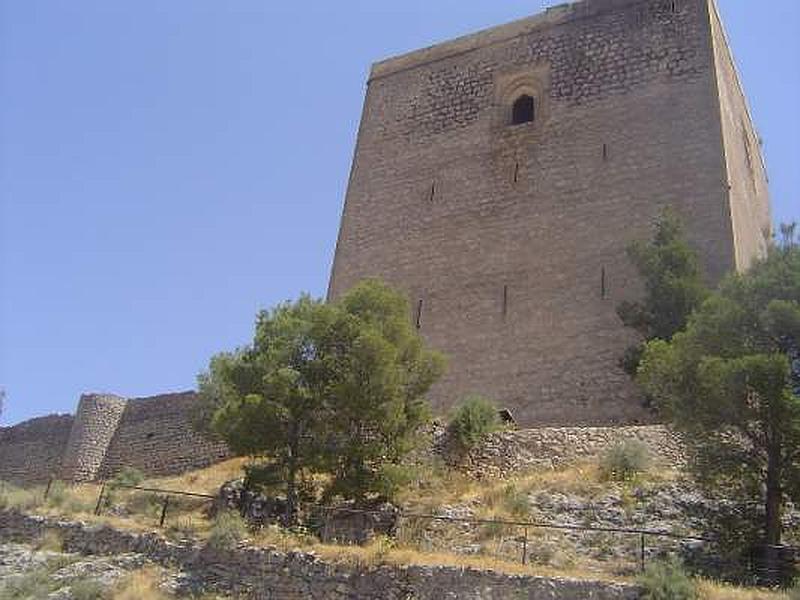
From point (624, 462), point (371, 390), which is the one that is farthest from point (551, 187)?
point (624, 462)

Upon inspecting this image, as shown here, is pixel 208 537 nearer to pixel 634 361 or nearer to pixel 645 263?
pixel 634 361

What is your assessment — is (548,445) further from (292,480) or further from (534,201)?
(534,201)

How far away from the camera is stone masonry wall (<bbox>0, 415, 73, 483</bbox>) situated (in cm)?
2102

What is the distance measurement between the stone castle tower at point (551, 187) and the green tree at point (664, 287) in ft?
1.62

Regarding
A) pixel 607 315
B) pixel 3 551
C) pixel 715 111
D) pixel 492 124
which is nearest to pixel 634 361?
pixel 607 315

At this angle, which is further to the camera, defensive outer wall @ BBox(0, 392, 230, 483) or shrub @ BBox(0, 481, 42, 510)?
defensive outer wall @ BBox(0, 392, 230, 483)

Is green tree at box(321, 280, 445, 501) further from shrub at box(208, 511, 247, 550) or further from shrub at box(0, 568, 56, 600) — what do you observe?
shrub at box(0, 568, 56, 600)

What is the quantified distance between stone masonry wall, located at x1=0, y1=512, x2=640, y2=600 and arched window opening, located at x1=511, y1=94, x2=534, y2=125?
11601 millimetres

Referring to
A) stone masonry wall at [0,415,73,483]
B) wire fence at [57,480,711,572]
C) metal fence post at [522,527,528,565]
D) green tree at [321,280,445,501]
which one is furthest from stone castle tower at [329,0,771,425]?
stone masonry wall at [0,415,73,483]

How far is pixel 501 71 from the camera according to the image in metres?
19.4

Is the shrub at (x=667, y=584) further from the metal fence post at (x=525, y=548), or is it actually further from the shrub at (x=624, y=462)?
the shrub at (x=624, y=462)

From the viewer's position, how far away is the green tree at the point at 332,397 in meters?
11.4

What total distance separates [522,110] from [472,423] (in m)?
8.18

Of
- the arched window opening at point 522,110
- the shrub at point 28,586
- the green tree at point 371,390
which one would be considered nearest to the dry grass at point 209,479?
the green tree at point 371,390
